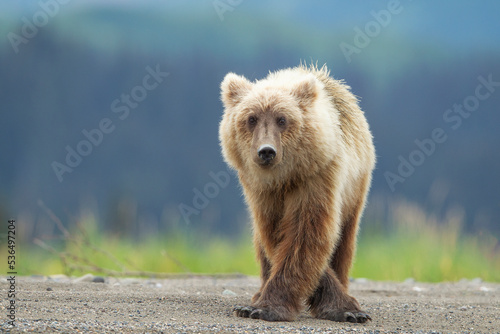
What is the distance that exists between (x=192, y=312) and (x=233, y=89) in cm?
165

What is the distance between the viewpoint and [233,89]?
476 cm

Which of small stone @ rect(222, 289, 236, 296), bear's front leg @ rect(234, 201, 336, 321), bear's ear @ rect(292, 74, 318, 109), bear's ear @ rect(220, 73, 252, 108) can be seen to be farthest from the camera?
small stone @ rect(222, 289, 236, 296)

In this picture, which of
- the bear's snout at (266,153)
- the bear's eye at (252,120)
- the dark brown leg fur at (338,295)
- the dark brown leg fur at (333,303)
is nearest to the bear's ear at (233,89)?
the bear's eye at (252,120)

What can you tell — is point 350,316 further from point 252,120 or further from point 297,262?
point 252,120

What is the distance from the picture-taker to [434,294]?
6289 millimetres

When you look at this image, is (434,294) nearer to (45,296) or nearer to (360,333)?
(360,333)

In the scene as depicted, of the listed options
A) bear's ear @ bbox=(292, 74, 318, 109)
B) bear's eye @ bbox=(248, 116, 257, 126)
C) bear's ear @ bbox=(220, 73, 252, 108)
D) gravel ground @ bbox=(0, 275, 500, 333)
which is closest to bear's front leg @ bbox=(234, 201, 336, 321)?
gravel ground @ bbox=(0, 275, 500, 333)

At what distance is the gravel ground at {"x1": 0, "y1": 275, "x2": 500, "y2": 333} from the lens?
3.45 m

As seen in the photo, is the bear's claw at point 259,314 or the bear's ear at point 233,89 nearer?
the bear's claw at point 259,314

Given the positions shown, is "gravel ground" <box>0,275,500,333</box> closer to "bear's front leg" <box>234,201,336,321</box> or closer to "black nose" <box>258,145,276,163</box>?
"bear's front leg" <box>234,201,336,321</box>

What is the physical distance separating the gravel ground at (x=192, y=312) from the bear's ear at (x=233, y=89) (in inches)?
58.8

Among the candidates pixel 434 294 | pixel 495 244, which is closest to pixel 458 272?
pixel 495 244

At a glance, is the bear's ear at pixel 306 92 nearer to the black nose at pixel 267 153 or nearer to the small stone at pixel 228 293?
the black nose at pixel 267 153

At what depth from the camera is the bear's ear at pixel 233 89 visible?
471 cm
